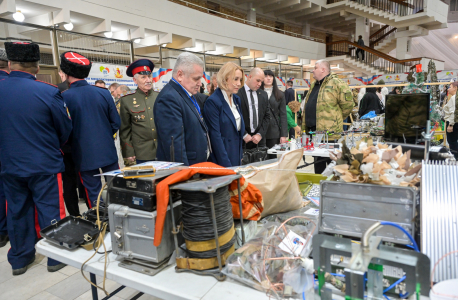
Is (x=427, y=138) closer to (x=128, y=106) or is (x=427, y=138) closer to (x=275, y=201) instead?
(x=275, y=201)

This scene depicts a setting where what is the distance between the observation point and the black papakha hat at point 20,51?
2.03m

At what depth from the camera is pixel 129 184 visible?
106 centimetres

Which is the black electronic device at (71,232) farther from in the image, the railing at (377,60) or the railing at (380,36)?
the railing at (380,36)

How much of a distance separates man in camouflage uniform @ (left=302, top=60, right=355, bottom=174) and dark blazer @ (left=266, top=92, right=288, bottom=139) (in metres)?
0.47

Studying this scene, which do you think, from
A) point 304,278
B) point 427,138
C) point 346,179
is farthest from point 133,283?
point 427,138

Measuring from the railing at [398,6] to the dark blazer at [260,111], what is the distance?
47.6 ft

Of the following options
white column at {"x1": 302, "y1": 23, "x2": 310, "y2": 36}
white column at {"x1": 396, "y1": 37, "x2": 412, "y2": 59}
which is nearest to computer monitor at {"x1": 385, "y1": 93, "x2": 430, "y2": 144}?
white column at {"x1": 396, "y1": 37, "x2": 412, "y2": 59}

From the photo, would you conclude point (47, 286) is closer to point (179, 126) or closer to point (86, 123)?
point (86, 123)

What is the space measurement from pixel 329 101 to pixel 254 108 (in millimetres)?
862

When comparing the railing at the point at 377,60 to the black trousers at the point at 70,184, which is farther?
the railing at the point at 377,60

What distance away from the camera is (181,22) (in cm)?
977

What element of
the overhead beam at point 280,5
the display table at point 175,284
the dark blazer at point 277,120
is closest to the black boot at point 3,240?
the display table at point 175,284

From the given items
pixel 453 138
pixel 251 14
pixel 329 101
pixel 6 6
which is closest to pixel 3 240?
pixel 329 101

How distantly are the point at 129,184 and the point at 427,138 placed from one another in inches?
46.9
